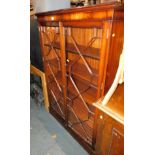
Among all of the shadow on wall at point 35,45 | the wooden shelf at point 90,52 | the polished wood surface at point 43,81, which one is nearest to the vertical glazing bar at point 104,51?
the wooden shelf at point 90,52

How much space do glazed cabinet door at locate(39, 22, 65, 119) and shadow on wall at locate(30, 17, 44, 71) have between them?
50 centimetres

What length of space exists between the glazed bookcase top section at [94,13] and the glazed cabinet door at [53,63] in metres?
0.27

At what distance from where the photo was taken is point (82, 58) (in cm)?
136

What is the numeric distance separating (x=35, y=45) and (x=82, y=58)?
1.47 meters

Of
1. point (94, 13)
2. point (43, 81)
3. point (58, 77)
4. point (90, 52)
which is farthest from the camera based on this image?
point (43, 81)

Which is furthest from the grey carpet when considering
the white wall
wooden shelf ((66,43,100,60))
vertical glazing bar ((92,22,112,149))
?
the white wall

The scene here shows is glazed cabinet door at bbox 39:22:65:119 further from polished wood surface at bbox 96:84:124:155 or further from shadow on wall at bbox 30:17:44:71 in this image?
polished wood surface at bbox 96:84:124:155

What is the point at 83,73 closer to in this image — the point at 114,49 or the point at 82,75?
→ the point at 82,75

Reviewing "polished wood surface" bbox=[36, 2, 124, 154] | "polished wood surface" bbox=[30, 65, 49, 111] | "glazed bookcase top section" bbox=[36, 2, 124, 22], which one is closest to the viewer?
"glazed bookcase top section" bbox=[36, 2, 124, 22]

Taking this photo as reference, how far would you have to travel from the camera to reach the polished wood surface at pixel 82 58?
101cm

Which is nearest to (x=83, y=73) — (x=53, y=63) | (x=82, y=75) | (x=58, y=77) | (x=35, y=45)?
(x=82, y=75)

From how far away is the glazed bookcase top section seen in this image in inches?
35.7

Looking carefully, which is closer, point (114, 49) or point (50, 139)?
point (114, 49)
